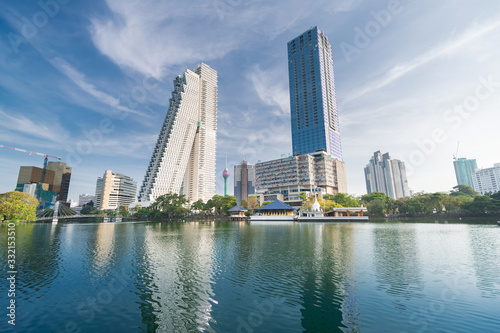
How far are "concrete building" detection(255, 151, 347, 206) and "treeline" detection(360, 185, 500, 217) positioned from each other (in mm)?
31399

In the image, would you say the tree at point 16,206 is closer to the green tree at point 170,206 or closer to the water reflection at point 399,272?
the green tree at point 170,206

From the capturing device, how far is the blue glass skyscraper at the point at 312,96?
16962cm

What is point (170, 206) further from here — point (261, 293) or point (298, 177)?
point (261, 293)

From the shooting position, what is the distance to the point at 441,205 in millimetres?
101125

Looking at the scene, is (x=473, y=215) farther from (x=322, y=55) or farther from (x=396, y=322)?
(x=322, y=55)

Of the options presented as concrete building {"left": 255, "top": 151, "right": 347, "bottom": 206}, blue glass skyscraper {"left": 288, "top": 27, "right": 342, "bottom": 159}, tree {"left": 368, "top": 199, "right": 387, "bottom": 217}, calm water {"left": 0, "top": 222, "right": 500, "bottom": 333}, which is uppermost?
blue glass skyscraper {"left": 288, "top": 27, "right": 342, "bottom": 159}

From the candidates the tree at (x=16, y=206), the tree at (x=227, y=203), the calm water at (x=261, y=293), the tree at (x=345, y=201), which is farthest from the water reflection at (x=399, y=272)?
the tree at (x=16, y=206)

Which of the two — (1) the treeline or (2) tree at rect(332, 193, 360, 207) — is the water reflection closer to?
(1) the treeline

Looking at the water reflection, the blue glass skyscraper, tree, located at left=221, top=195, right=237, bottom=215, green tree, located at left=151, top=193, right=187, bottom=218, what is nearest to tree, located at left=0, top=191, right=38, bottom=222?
green tree, located at left=151, top=193, right=187, bottom=218

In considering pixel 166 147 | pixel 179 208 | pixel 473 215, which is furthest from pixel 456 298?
pixel 166 147

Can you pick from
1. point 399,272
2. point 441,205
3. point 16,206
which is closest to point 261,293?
point 399,272

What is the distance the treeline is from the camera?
81750 mm

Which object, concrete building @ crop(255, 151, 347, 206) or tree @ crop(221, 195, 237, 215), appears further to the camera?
concrete building @ crop(255, 151, 347, 206)

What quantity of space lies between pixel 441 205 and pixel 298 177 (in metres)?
Answer: 77.4
